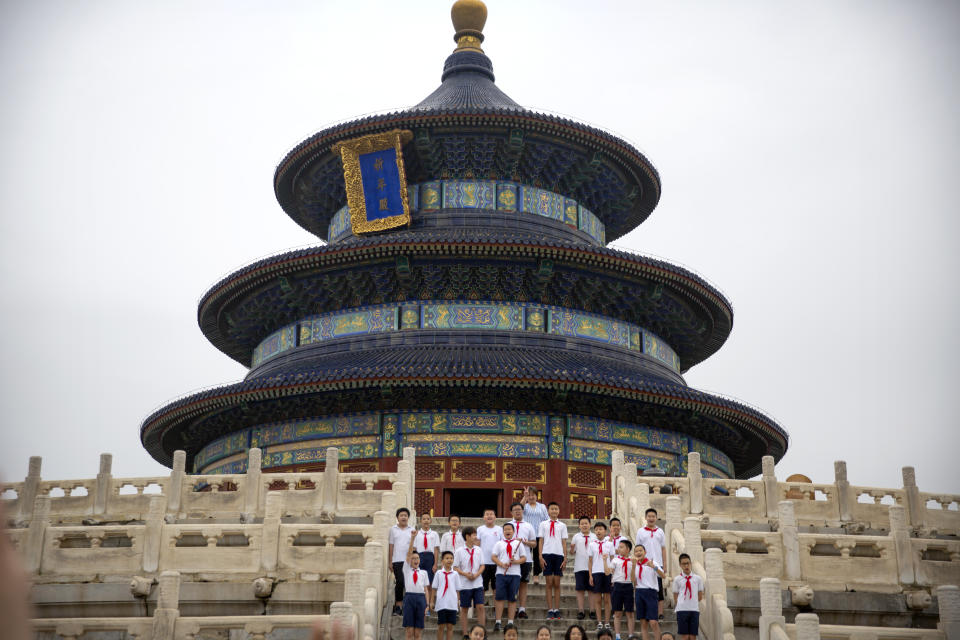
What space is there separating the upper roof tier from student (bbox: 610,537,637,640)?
20.3m

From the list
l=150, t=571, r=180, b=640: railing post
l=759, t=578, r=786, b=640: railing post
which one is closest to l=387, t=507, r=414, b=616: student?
l=150, t=571, r=180, b=640: railing post

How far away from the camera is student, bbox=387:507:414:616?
46.3ft

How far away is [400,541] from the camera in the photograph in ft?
47.1

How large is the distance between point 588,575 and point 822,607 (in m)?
3.08

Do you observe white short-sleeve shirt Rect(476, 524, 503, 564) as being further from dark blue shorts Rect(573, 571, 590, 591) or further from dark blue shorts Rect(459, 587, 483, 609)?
dark blue shorts Rect(573, 571, 590, 591)

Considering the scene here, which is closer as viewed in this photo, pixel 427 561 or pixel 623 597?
pixel 623 597

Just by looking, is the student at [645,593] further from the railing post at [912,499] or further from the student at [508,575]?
the railing post at [912,499]

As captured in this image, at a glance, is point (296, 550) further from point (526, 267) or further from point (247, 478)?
point (526, 267)

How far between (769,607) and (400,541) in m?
4.72

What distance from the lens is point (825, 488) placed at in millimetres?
19672

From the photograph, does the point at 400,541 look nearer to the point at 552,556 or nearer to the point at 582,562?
the point at 552,556

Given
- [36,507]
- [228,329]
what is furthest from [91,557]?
[228,329]

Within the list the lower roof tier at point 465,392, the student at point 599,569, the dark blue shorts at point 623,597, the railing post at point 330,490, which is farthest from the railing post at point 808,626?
the lower roof tier at point 465,392

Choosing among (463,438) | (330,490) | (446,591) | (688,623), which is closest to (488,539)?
(446,591)
